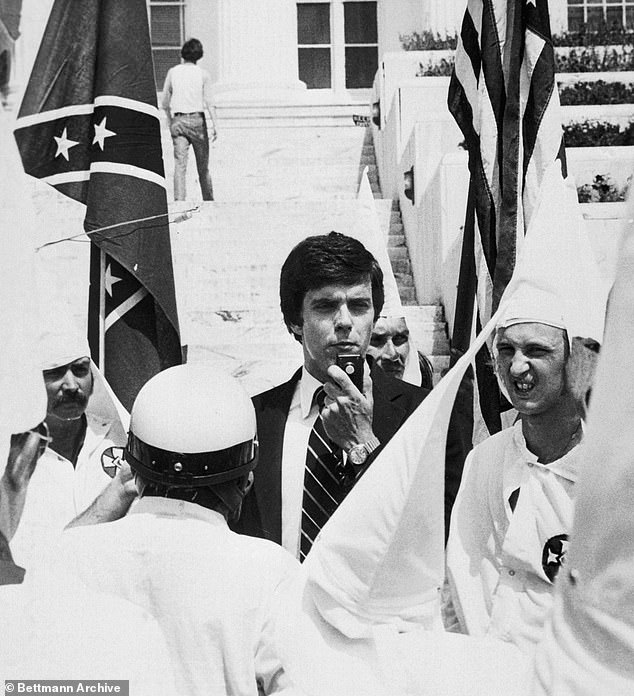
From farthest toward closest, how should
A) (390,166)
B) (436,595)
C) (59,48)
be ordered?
(390,166) → (59,48) → (436,595)

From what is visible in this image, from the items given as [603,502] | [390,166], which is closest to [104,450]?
[603,502]

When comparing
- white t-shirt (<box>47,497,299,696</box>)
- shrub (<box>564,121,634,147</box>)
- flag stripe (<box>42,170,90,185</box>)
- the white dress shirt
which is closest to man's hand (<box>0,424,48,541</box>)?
white t-shirt (<box>47,497,299,696</box>)

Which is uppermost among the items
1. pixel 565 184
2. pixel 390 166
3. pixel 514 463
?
pixel 565 184

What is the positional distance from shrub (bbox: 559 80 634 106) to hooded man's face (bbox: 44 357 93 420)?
17.0 feet

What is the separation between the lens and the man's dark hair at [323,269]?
2854 mm

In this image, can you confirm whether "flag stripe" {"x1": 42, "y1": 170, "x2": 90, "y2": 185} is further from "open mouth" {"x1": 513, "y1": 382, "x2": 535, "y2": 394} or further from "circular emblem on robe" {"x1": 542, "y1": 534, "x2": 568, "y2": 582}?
"circular emblem on robe" {"x1": 542, "y1": 534, "x2": 568, "y2": 582}

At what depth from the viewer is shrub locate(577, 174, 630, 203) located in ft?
18.3

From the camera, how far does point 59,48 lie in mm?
2777

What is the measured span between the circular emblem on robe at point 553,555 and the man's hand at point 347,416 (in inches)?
18.5

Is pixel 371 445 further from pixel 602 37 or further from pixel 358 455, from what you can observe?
pixel 602 37

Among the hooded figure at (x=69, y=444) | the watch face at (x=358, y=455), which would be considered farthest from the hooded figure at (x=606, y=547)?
the hooded figure at (x=69, y=444)

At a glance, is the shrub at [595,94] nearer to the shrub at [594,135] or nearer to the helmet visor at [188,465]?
the shrub at [594,135]

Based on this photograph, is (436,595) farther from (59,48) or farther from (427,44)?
(427,44)

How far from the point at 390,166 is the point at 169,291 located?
19.0ft
